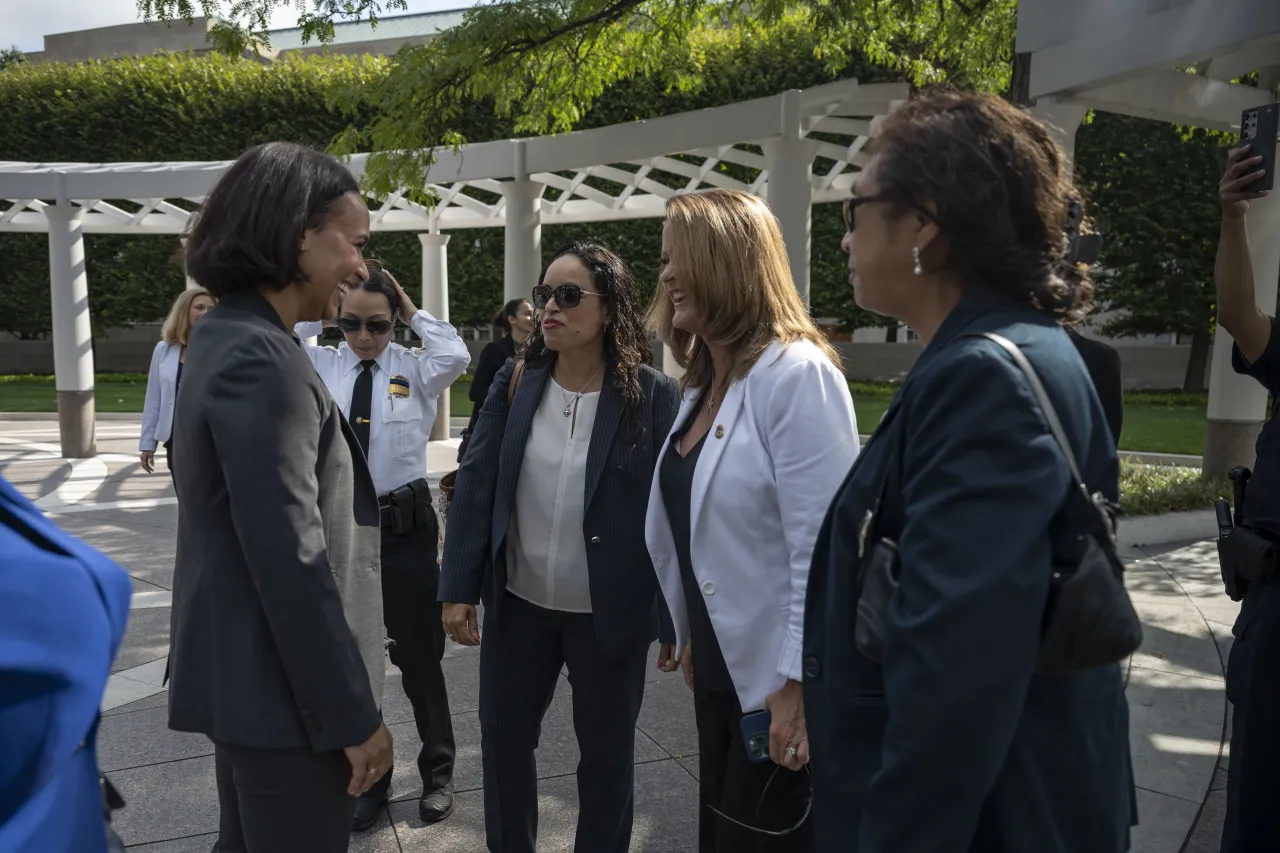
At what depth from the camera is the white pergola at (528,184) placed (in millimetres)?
8289

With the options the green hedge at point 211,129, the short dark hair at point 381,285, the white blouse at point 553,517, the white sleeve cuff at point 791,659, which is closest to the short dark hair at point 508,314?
the short dark hair at point 381,285

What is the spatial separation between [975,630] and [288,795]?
1364 mm

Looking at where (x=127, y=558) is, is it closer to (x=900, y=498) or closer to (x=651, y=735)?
(x=651, y=735)

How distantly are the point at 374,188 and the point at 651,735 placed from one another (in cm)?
605

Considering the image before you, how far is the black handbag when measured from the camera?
136 cm

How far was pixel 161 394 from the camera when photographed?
7.21 meters

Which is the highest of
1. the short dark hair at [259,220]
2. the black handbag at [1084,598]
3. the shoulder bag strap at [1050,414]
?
the short dark hair at [259,220]

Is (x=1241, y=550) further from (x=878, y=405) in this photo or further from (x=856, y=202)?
(x=878, y=405)

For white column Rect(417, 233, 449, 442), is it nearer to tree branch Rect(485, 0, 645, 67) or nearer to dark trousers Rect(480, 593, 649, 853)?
tree branch Rect(485, 0, 645, 67)

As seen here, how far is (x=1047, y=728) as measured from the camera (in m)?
1.47

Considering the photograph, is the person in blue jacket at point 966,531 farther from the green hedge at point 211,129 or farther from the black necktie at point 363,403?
the green hedge at point 211,129

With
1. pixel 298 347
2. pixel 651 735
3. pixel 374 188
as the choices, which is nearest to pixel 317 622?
pixel 298 347

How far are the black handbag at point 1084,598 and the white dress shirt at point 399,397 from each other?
2786mm

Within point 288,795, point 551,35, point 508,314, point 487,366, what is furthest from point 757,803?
point 551,35
